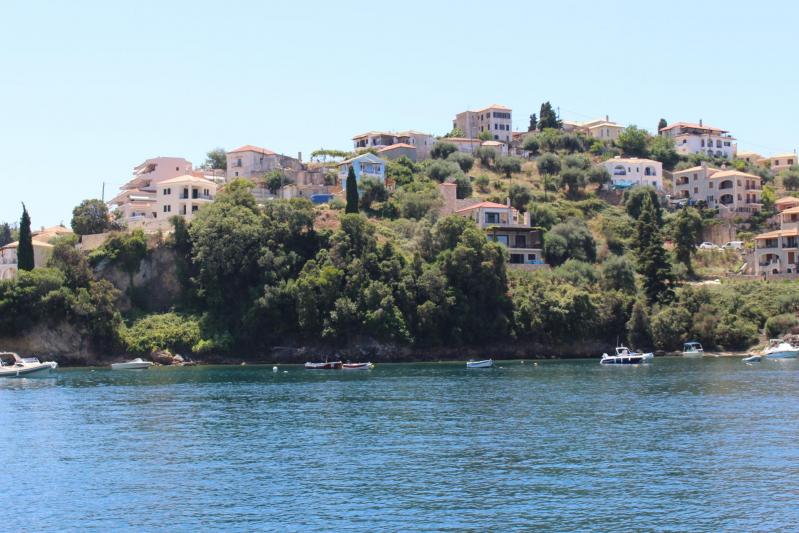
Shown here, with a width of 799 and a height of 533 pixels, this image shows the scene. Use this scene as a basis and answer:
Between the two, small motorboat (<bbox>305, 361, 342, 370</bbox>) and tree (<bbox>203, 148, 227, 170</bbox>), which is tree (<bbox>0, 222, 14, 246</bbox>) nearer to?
tree (<bbox>203, 148, 227, 170</bbox>)

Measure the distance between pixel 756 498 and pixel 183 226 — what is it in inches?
3056

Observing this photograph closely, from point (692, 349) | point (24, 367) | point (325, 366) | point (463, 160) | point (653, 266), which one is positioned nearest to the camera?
point (24, 367)

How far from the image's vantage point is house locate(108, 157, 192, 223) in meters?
115

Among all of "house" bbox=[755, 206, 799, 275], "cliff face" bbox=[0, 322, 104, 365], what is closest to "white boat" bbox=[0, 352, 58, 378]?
"cliff face" bbox=[0, 322, 104, 365]

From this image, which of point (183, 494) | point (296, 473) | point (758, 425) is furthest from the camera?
point (758, 425)

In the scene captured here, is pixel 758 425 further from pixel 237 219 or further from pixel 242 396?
pixel 237 219

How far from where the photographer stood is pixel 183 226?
325ft

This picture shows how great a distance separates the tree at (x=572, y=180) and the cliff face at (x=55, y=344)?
69.1 m

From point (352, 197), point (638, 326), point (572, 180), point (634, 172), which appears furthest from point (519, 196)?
point (638, 326)

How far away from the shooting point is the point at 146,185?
413 ft

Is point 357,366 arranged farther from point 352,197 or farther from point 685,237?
point 685,237

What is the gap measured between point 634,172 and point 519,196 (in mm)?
26373

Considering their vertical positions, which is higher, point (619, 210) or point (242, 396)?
point (619, 210)

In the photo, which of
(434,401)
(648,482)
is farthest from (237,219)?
(648,482)
